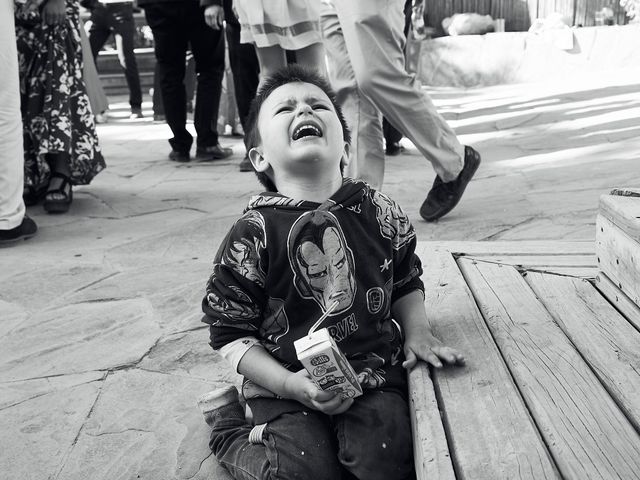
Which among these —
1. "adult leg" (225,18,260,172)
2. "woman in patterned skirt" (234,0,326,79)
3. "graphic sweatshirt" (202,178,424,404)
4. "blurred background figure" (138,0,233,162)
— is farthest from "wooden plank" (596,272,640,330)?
"blurred background figure" (138,0,233,162)

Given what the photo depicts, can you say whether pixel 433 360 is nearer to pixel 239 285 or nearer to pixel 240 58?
pixel 239 285

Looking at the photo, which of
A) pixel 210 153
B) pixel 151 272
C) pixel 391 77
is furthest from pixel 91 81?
pixel 391 77

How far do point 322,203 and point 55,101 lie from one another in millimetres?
2842

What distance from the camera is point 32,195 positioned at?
4.63 meters

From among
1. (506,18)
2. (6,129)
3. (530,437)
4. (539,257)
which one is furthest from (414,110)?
(506,18)

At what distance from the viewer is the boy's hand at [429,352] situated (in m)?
1.65

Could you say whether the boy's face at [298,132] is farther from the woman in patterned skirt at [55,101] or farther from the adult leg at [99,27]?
the adult leg at [99,27]

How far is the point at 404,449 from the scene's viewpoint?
1.59 m

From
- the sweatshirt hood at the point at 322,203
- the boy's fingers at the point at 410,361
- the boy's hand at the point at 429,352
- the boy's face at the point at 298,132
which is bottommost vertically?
the boy's fingers at the point at 410,361

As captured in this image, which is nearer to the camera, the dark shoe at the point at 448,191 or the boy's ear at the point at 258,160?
the boy's ear at the point at 258,160

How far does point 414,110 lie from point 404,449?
1.97 m

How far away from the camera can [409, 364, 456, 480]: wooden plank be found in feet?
4.22

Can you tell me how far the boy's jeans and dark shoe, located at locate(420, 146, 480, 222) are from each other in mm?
1942

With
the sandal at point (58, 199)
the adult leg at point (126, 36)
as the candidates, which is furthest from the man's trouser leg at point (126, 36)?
the sandal at point (58, 199)
